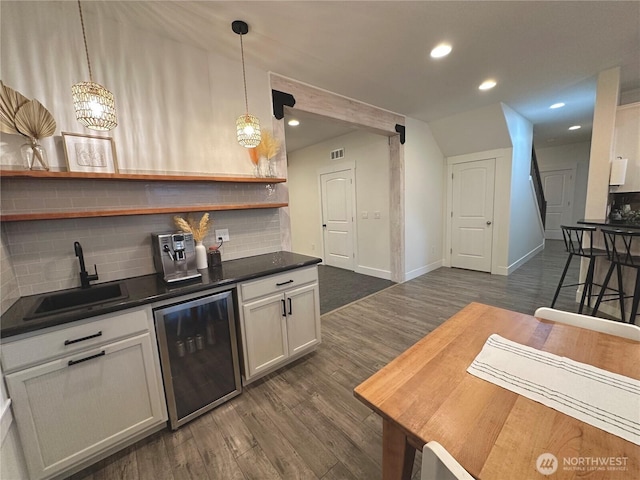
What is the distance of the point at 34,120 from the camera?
1.48 metres

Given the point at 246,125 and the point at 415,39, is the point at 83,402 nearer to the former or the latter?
the point at 246,125

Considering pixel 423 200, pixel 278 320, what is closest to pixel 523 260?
pixel 423 200

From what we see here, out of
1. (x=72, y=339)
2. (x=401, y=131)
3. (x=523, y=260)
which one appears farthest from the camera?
(x=523, y=260)

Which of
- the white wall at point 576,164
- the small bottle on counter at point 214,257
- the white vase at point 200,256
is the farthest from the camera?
the white wall at point 576,164

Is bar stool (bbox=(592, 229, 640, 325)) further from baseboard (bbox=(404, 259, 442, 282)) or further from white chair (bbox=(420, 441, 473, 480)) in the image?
white chair (bbox=(420, 441, 473, 480))

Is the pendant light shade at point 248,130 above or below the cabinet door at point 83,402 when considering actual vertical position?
above

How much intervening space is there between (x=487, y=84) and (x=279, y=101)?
2532 millimetres

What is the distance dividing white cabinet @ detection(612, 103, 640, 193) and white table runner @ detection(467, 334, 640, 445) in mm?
3529

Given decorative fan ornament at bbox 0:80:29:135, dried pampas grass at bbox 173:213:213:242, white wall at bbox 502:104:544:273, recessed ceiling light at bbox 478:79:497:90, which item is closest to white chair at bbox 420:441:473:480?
dried pampas grass at bbox 173:213:213:242

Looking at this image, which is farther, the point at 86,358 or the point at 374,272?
the point at 374,272

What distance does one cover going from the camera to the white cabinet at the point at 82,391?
1222 mm

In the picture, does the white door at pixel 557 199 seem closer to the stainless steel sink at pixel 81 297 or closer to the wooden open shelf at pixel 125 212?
Result: the wooden open shelf at pixel 125 212

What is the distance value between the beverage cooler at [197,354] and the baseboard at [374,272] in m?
3.24

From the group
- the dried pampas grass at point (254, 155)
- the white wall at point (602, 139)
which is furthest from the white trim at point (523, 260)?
the dried pampas grass at point (254, 155)
